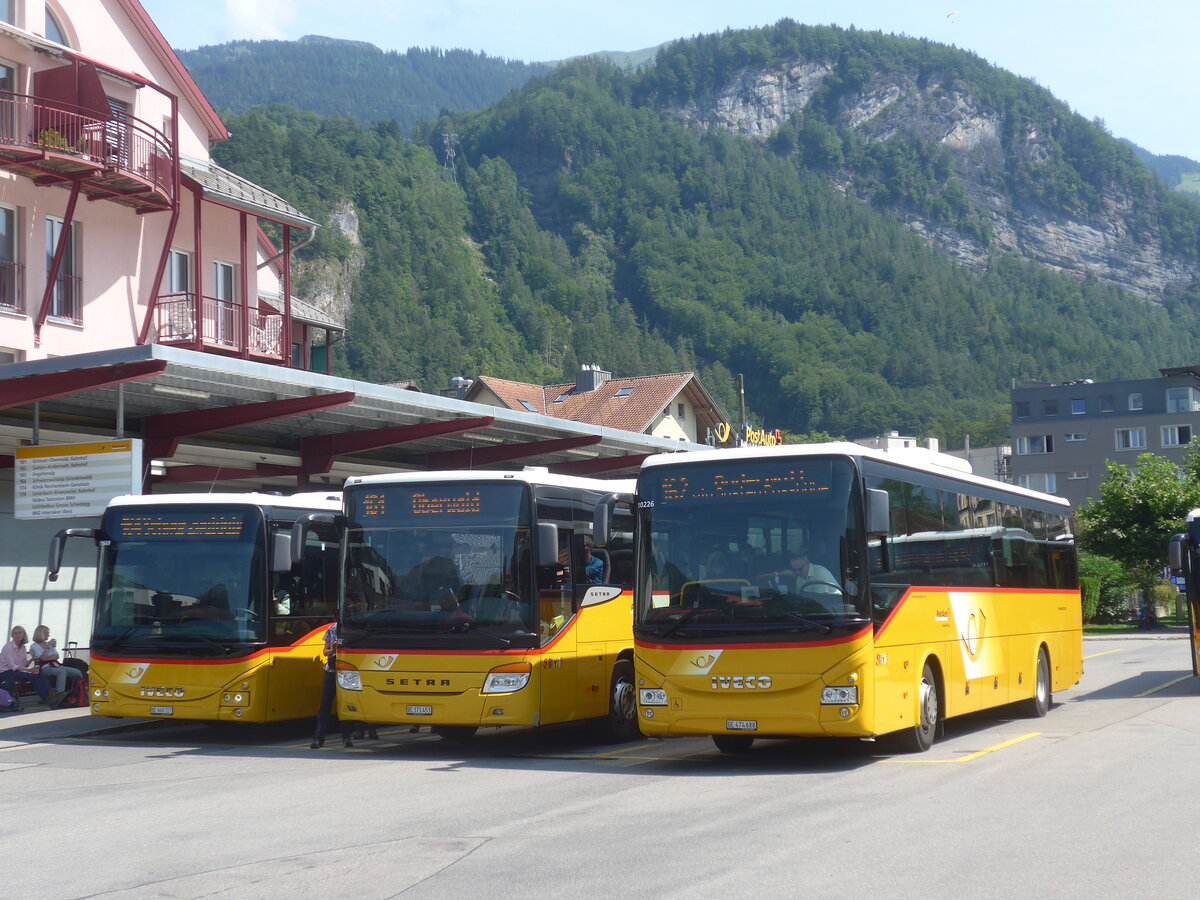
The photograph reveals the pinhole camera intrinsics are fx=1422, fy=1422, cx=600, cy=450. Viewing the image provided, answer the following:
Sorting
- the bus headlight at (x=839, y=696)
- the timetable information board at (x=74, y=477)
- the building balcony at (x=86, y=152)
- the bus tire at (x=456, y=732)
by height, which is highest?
the building balcony at (x=86, y=152)

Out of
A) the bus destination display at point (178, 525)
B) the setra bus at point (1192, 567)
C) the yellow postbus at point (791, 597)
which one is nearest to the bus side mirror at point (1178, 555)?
the setra bus at point (1192, 567)

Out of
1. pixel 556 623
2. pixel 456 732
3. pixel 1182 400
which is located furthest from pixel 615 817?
pixel 1182 400

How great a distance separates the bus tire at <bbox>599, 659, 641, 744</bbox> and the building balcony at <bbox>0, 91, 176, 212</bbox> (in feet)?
51.4

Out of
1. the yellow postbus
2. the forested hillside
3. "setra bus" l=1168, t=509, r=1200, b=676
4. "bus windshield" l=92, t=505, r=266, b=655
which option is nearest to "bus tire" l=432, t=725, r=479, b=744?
"bus windshield" l=92, t=505, r=266, b=655

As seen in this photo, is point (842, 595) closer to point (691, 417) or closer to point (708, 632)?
point (708, 632)

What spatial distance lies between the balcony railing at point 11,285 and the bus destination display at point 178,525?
37.2ft

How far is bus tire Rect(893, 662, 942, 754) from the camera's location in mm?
13141

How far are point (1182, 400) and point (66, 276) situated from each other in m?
85.6

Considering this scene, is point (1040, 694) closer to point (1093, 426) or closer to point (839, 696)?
A: point (839, 696)

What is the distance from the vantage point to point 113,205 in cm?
2822

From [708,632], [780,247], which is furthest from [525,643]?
[780,247]

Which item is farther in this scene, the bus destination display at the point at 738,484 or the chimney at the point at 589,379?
the chimney at the point at 589,379

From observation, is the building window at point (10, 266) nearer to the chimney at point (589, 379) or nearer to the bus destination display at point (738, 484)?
the bus destination display at point (738, 484)

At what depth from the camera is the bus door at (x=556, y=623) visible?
13.5 metres
